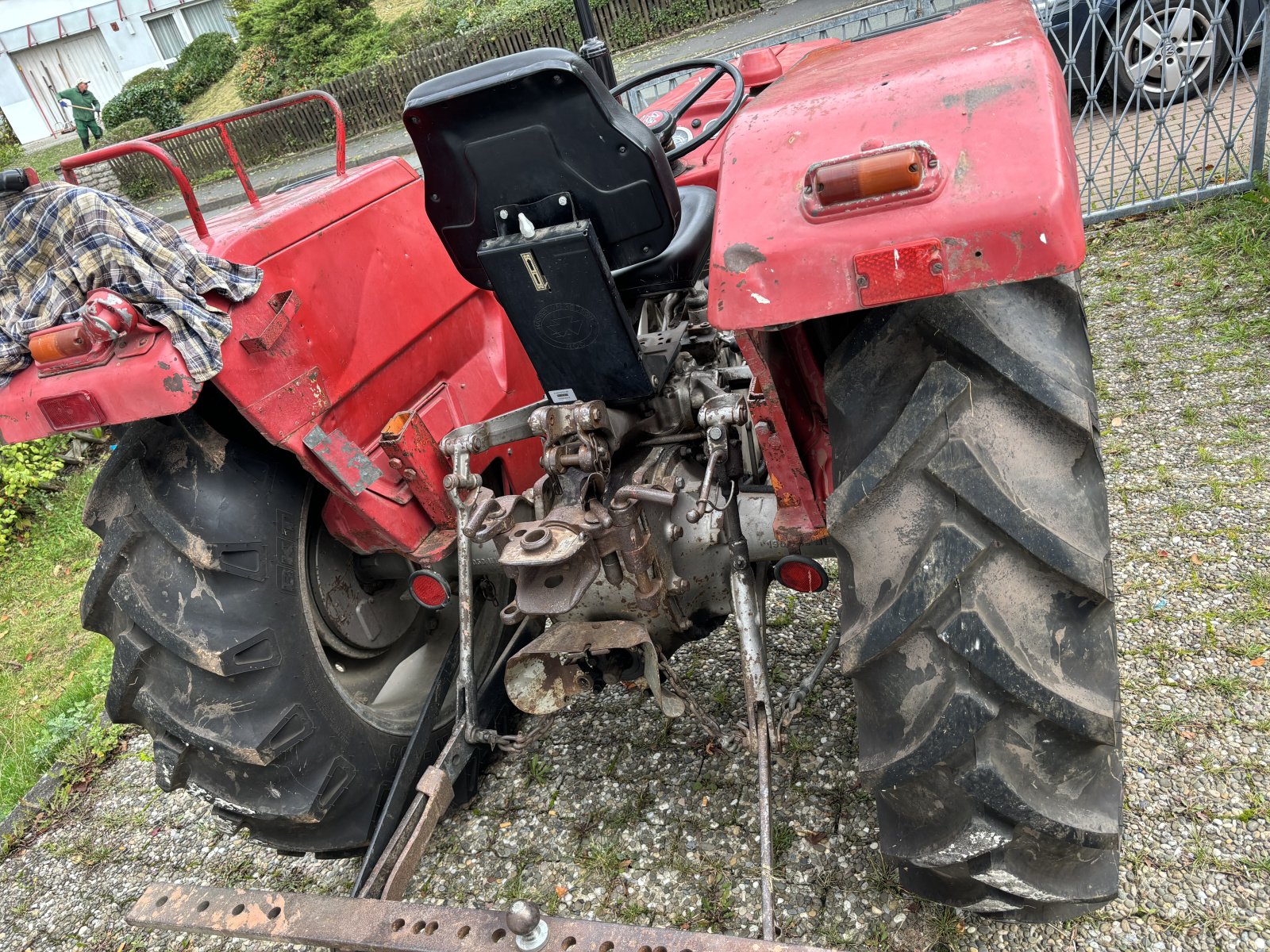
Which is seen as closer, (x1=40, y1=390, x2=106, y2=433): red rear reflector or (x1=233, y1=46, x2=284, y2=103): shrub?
(x1=40, y1=390, x2=106, y2=433): red rear reflector

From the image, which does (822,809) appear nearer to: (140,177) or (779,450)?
(779,450)

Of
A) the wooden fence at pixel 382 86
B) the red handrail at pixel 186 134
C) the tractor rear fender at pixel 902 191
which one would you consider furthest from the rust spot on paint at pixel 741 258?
the wooden fence at pixel 382 86

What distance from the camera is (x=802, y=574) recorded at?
2.16m

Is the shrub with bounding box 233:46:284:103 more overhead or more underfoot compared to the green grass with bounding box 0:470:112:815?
more overhead

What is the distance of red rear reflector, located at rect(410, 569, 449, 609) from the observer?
2.44 m

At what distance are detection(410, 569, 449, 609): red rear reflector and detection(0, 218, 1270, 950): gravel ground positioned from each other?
72 centimetres

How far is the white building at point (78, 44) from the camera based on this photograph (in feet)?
100

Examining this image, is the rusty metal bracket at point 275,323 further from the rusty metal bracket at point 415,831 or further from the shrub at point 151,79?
the shrub at point 151,79

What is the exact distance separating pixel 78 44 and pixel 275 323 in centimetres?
3738

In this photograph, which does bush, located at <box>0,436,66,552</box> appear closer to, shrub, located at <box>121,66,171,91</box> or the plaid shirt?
the plaid shirt

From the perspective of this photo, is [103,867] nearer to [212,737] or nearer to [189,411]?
[212,737]

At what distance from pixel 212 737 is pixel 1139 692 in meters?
2.41

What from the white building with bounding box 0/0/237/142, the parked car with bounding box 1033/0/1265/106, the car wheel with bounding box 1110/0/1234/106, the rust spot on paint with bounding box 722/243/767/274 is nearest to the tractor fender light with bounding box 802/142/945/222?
the rust spot on paint with bounding box 722/243/767/274

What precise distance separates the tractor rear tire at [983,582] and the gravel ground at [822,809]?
22.0 inches
